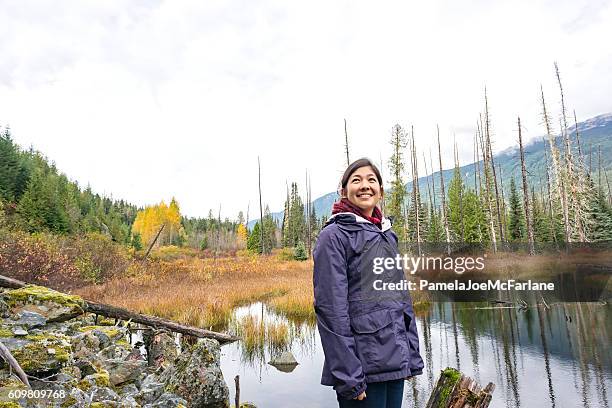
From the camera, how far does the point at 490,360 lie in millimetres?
8086

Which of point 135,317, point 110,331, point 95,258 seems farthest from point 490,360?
point 95,258

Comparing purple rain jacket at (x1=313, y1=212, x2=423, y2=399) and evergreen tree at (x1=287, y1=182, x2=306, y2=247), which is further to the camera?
evergreen tree at (x1=287, y1=182, x2=306, y2=247)

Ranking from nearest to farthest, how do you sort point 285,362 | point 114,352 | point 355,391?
1. point 355,391
2. point 114,352
3. point 285,362

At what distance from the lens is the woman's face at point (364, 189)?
236 centimetres

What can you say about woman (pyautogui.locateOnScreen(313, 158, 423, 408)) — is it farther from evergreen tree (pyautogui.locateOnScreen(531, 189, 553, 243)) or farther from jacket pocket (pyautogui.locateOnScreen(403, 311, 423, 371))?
evergreen tree (pyautogui.locateOnScreen(531, 189, 553, 243))

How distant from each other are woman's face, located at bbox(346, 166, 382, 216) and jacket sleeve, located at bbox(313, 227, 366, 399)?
12.8 inches

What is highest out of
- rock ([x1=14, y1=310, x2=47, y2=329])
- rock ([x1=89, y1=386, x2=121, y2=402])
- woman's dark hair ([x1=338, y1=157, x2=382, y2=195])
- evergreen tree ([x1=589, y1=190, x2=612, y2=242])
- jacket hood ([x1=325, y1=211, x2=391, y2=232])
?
evergreen tree ([x1=589, y1=190, x2=612, y2=242])

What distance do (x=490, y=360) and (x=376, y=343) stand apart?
7333mm

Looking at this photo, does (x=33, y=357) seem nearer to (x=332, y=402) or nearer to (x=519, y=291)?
(x=332, y=402)

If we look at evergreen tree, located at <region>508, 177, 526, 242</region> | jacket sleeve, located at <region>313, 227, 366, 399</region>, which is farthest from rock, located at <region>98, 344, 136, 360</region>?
evergreen tree, located at <region>508, 177, 526, 242</region>

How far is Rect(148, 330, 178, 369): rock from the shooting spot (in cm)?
688

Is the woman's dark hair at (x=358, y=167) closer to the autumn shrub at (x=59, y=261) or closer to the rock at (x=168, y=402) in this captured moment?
the rock at (x=168, y=402)

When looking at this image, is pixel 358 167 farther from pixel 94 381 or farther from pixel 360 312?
pixel 94 381

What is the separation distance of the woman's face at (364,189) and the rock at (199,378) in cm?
414
